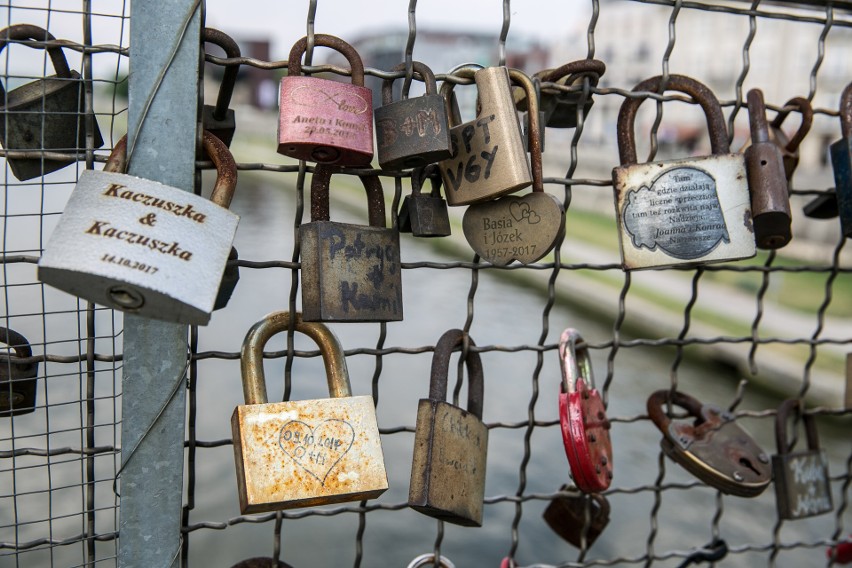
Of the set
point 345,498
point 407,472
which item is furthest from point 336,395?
point 407,472

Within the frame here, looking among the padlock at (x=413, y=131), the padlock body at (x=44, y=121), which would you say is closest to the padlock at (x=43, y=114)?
the padlock body at (x=44, y=121)

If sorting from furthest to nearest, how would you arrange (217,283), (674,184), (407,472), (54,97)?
(407,472) < (674,184) < (54,97) < (217,283)

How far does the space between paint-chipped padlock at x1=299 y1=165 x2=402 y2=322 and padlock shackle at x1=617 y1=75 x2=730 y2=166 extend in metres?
0.44

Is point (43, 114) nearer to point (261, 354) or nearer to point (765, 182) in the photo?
point (261, 354)

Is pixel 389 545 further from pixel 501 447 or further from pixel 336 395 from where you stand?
pixel 336 395

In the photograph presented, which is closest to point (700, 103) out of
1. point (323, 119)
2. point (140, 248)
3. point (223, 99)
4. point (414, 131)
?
point (414, 131)

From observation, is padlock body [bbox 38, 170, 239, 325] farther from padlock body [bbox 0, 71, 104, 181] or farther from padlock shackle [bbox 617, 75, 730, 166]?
padlock shackle [bbox 617, 75, 730, 166]

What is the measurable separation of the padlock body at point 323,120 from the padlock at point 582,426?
470 millimetres

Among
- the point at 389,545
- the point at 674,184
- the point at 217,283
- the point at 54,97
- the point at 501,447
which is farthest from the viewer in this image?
the point at 501,447

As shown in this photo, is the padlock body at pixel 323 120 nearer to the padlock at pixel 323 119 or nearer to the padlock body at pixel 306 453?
the padlock at pixel 323 119

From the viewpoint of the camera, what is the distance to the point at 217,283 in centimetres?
81

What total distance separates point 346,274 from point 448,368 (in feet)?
0.69

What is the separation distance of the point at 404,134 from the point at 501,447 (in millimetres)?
3381

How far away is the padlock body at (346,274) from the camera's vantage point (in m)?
0.97
